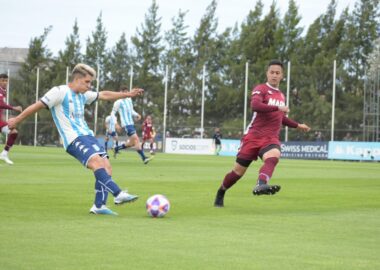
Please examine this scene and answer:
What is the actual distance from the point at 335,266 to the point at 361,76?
58565 millimetres

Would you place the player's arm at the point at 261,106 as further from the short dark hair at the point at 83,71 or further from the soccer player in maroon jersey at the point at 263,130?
the short dark hair at the point at 83,71

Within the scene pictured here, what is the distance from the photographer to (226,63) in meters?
72.4

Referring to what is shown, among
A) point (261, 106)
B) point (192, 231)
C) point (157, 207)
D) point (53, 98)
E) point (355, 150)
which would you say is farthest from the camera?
point (355, 150)

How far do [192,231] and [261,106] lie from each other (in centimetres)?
374

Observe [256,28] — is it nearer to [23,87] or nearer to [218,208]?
[23,87]

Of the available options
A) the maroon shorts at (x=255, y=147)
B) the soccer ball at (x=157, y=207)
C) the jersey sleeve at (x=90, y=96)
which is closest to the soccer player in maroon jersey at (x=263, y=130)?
the maroon shorts at (x=255, y=147)

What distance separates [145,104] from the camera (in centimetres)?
7269

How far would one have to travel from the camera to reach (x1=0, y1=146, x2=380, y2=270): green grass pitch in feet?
24.4

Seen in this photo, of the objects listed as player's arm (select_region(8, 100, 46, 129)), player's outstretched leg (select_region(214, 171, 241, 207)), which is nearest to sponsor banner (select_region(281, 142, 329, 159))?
player's outstretched leg (select_region(214, 171, 241, 207))

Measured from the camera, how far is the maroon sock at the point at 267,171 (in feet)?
41.0

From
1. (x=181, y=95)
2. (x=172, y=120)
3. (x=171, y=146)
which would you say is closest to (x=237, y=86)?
(x=181, y=95)

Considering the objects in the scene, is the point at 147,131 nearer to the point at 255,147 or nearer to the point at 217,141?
the point at 217,141

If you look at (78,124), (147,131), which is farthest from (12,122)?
(147,131)

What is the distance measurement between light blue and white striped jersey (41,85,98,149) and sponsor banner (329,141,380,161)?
36969 millimetres
